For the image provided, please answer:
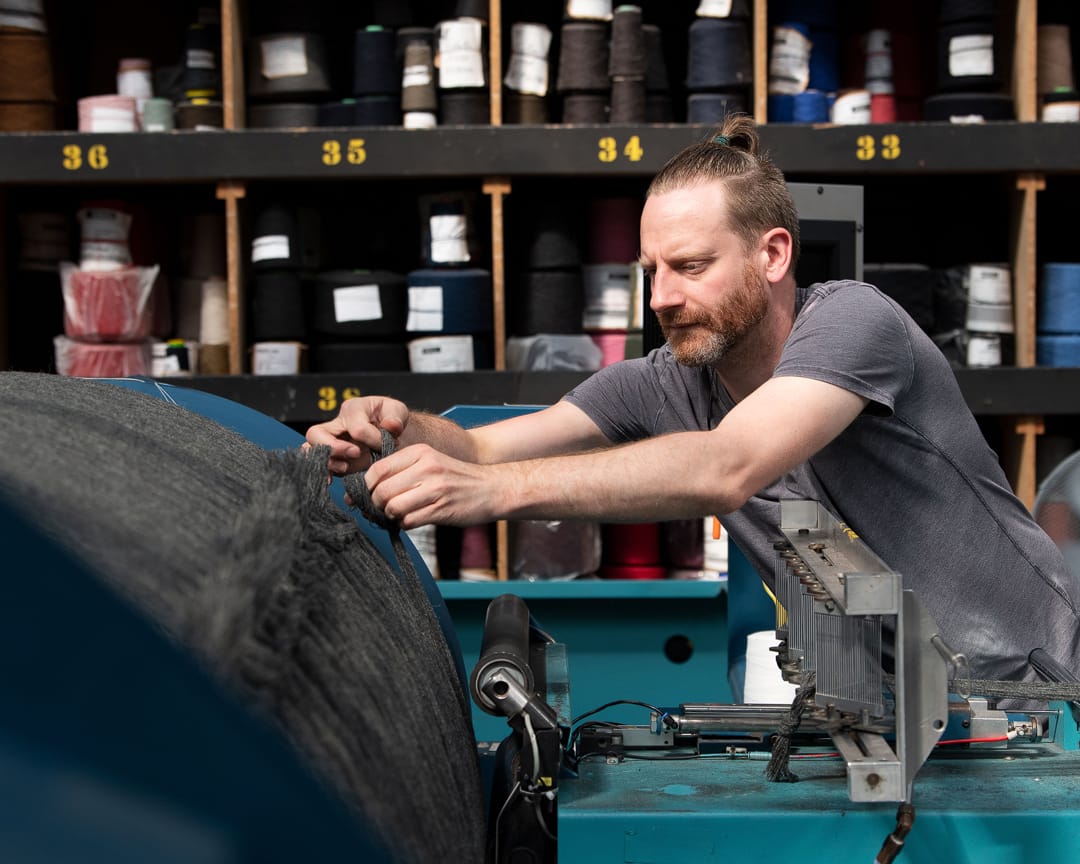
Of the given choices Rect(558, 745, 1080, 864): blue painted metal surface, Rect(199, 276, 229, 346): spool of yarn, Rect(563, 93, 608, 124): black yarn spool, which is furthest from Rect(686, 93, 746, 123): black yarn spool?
Rect(558, 745, 1080, 864): blue painted metal surface

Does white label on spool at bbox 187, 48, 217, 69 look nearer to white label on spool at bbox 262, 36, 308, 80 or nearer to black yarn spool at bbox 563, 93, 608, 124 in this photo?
white label on spool at bbox 262, 36, 308, 80

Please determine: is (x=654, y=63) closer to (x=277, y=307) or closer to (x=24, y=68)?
(x=277, y=307)

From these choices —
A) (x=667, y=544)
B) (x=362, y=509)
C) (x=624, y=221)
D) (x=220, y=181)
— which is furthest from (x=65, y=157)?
(x=362, y=509)

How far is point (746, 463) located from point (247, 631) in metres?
0.83

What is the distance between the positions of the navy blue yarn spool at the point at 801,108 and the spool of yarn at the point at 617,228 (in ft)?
1.65

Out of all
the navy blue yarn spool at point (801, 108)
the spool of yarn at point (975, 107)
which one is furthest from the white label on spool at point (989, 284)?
the navy blue yarn spool at point (801, 108)

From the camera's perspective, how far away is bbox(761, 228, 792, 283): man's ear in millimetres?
1741

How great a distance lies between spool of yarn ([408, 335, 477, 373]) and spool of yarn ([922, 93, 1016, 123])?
1.53 metres

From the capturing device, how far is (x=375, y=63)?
356 centimetres

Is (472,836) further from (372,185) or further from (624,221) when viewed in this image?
(372,185)

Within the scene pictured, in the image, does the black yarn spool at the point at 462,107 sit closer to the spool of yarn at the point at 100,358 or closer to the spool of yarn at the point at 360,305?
the spool of yarn at the point at 360,305

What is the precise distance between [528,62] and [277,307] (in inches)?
40.6

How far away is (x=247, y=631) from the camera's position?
0.62m

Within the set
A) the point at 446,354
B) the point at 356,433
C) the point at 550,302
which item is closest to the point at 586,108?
the point at 550,302
